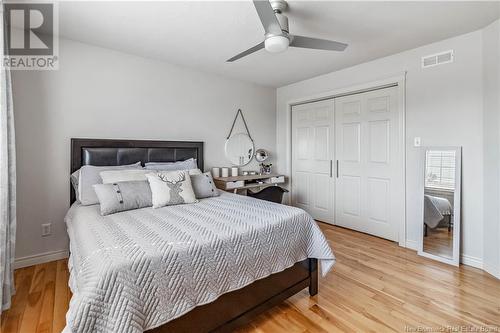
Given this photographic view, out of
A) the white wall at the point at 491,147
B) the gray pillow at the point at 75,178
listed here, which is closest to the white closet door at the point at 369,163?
the white wall at the point at 491,147

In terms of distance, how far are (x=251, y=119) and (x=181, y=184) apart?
2.29 m

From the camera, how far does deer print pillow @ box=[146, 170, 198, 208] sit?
2.32m

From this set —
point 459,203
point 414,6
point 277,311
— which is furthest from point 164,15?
point 459,203

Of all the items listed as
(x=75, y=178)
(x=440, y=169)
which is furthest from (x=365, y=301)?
(x=75, y=178)

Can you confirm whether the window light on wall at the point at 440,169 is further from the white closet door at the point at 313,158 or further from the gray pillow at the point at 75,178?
the gray pillow at the point at 75,178

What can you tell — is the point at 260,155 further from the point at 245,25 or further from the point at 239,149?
the point at 245,25

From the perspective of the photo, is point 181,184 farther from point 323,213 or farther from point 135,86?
point 323,213

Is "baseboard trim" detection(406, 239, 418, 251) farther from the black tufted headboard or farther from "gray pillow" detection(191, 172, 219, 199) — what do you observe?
the black tufted headboard

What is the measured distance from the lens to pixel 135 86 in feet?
10.4

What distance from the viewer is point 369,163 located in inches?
140

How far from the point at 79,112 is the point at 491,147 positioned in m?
4.27

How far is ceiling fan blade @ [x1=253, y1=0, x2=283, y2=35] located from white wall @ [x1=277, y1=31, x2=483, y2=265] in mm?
2113

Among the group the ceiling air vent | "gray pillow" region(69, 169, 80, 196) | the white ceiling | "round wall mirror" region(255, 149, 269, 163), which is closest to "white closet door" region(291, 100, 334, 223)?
"round wall mirror" region(255, 149, 269, 163)

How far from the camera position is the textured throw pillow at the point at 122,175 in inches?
95.6
